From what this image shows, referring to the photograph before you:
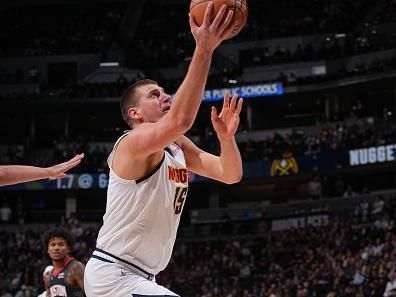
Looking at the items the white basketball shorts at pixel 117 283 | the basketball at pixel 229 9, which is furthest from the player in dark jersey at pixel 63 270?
the basketball at pixel 229 9

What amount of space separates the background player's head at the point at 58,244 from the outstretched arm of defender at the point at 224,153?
10.9ft

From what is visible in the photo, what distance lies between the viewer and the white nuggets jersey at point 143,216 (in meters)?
4.87

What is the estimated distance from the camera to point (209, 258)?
31.1 m

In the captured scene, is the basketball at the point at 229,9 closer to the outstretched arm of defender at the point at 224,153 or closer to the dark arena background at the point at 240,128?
the outstretched arm of defender at the point at 224,153

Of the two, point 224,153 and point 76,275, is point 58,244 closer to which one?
point 76,275

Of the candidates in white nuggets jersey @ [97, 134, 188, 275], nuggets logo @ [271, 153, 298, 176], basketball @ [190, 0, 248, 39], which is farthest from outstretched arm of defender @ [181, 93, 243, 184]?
nuggets logo @ [271, 153, 298, 176]

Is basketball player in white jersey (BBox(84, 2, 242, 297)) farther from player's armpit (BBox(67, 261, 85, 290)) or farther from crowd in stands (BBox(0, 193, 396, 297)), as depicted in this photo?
crowd in stands (BBox(0, 193, 396, 297))

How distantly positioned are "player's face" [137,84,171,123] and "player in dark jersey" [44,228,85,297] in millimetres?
3889

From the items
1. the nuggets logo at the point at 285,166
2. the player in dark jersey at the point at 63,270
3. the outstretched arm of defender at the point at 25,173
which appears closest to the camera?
the outstretched arm of defender at the point at 25,173

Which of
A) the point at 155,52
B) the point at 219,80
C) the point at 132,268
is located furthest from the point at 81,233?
the point at 132,268

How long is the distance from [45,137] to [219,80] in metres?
11.5

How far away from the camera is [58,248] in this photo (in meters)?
8.59

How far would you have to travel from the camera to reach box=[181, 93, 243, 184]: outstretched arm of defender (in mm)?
5238

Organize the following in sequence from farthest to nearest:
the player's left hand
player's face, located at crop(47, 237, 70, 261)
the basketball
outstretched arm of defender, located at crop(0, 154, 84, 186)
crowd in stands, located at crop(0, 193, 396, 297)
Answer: crowd in stands, located at crop(0, 193, 396, 297) < player's face, located at crop(47, 237, 70, 261) < outstretched arm of defender, located at crop(0, 154, 84, 186) < the player's left hand < the basketball
